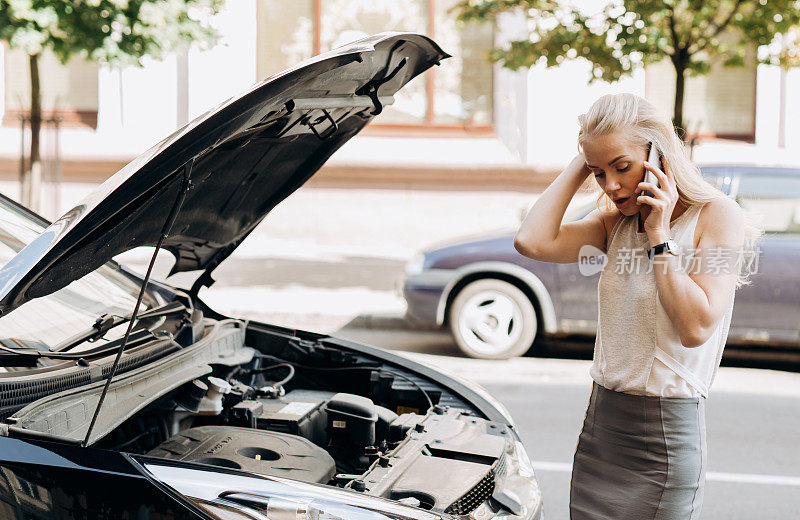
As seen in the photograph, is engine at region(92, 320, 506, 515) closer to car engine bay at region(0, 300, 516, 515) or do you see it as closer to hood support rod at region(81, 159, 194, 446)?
car engine bay at region(0, 300, 516, 515)

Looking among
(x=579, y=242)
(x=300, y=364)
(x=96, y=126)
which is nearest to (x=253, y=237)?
(x=96, y=126)

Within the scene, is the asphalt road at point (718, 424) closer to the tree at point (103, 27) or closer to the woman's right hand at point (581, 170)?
the woman's right hand at point (581, 170)

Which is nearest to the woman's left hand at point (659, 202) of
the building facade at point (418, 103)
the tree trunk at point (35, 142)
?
the tree trunk at point (35, 142)

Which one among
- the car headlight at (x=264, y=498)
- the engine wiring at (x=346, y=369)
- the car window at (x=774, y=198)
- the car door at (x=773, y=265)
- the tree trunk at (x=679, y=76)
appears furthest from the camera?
the tree trunk at (x=679, y=76)

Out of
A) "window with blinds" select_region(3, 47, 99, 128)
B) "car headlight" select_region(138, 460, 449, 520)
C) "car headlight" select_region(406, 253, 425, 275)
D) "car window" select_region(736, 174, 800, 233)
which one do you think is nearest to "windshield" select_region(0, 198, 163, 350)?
"car headlight" select_region(138, 460, 449, 520)

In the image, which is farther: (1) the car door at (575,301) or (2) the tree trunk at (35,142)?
(2) the tree trunk at (35,142)

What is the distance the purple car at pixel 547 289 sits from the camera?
716 cm

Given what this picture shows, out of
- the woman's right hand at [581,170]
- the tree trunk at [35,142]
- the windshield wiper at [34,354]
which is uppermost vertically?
the tree trunk at [35,142]

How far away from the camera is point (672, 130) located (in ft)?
7.56

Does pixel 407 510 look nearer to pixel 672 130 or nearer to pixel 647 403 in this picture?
pixel 647 403

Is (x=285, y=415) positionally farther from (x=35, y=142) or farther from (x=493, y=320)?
(x=35, y=142)

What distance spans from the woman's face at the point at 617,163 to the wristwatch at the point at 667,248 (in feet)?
0.56

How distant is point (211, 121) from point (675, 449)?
4.76 feet

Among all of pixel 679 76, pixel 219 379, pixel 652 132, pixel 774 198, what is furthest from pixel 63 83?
pixel 652 132
